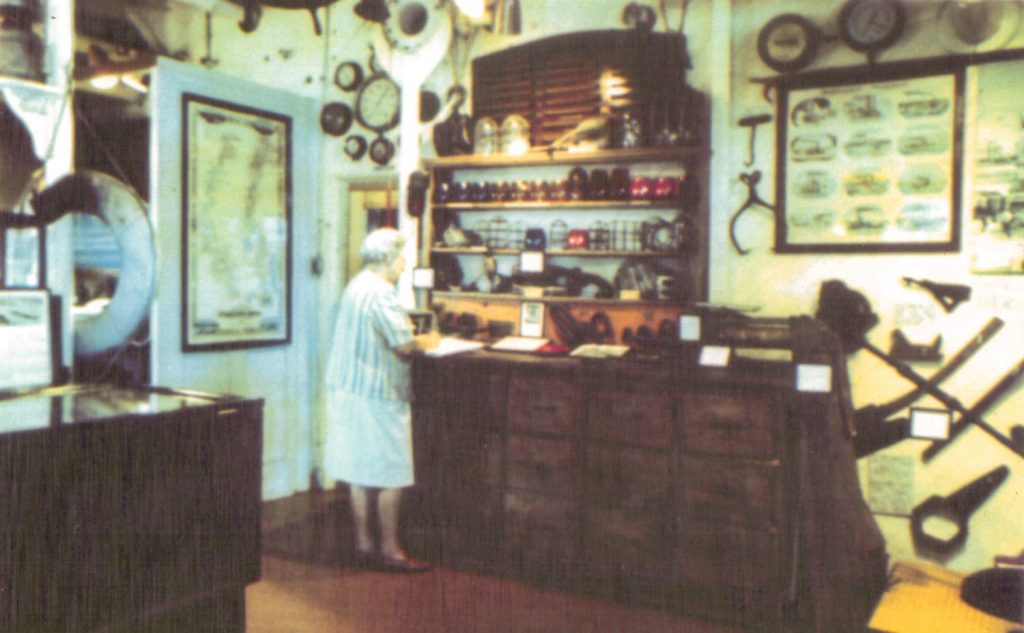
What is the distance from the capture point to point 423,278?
4785mm

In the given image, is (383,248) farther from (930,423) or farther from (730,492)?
(930,423)

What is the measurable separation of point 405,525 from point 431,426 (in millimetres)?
567

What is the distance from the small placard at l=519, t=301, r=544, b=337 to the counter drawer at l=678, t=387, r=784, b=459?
1.24 metres

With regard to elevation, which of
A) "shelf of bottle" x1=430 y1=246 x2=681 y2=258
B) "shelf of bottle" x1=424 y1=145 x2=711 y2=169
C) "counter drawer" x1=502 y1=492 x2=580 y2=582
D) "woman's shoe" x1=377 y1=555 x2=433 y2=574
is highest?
"shelf of bottle" x1=424 y1=145 x2=711 y2=169

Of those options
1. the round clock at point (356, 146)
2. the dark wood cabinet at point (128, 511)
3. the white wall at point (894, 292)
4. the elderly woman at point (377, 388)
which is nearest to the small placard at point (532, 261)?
the elderly woman at point (377, 388)

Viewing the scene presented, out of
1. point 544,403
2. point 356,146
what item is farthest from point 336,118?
point 544,403

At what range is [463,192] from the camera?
4836mm

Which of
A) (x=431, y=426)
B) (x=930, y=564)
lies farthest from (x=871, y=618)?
(x=431, y=426)

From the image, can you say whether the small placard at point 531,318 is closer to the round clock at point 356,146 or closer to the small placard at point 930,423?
the round clock at point 356,146

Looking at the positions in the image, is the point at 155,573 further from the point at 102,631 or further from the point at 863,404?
the point at 863,404

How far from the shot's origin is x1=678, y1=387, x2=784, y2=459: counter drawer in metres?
3.38

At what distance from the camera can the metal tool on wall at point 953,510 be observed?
3.74m

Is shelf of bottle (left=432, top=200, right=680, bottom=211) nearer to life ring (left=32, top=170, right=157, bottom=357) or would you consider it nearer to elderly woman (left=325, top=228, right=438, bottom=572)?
elderly woman (left=325, top=228, right=438, bottom=572)

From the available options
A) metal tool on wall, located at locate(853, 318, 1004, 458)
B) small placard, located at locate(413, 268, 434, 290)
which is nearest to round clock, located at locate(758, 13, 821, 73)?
metal tool on wall, located at locate(853, 318, 1004, 458)
